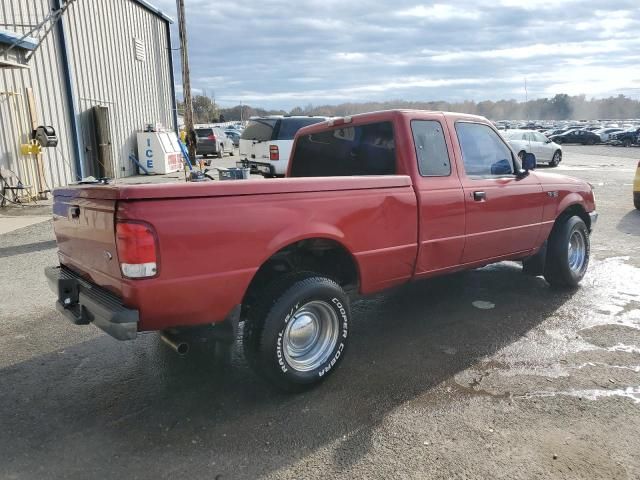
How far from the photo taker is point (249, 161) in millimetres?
13875

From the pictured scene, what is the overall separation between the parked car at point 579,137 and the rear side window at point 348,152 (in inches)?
1924

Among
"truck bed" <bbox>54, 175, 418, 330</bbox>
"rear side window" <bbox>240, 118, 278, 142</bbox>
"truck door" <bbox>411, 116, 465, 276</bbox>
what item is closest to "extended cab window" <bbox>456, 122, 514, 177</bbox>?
"truck door" <bbox>411, 116, 465, 276</bbox>

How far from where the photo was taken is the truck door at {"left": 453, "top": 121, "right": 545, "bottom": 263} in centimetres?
455

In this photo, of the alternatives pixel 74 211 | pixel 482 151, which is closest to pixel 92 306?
pixel 74 211

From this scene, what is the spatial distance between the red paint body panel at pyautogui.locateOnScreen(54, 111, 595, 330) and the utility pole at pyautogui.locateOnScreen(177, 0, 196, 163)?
1367 cm

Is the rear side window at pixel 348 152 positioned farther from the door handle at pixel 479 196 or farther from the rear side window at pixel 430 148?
the door handle at pixel 479 196

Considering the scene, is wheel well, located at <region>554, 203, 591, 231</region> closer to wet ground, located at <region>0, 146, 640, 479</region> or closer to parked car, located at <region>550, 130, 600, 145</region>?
wet ground, located at <region>0, 146, 640, 479</region>

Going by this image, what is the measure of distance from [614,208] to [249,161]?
9075 mm

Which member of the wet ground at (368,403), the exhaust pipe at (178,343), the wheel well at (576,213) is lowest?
the wet ground at (368,403)

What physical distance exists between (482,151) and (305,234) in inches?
95.8

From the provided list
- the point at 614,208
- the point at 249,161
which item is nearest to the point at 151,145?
the point at 249,161

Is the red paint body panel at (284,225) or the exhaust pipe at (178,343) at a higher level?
the red paint body panel at (284,225)

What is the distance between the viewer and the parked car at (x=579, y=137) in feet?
152

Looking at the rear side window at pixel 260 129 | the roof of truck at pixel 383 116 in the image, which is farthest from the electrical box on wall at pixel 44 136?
the roof of truck at pixel 383 116
